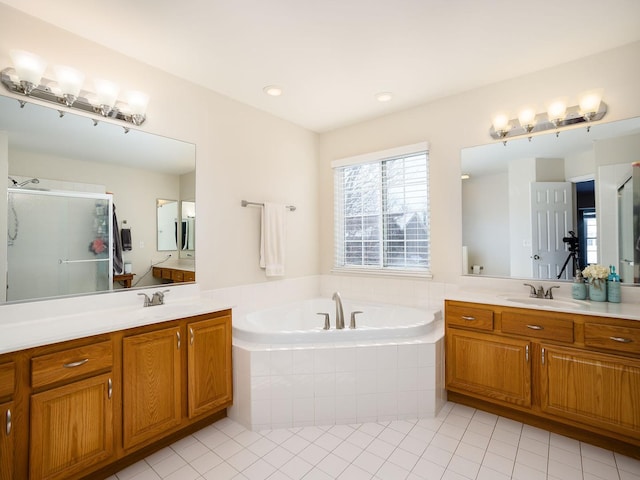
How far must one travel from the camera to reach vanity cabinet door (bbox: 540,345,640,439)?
180 centimetres

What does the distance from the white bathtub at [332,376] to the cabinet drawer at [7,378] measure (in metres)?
1.15

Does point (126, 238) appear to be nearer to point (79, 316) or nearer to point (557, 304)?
point (79, 316)

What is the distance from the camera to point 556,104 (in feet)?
7.63

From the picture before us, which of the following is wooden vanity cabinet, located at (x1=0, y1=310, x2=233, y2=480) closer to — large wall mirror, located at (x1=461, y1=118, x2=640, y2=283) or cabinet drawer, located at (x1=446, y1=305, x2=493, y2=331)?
cabinet drawer, located at (x1=446, y1=305, x2=493, y2=331)

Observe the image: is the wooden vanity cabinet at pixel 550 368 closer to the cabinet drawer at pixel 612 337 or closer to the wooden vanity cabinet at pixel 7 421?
the cabinet drawer at pixel 612 337

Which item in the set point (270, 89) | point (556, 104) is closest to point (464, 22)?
point (556, 104)

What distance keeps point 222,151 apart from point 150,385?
1860 mm

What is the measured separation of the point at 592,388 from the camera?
191 cm

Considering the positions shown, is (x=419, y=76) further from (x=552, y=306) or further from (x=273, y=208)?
(x=552, y=306)

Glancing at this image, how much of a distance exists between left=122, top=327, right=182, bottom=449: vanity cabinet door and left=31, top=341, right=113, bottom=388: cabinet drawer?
10cm

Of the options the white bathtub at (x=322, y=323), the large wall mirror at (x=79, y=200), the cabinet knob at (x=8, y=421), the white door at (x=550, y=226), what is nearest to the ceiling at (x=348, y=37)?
the large wall mirror at (x=79, y=200)

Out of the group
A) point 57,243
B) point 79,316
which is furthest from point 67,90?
point 79,316

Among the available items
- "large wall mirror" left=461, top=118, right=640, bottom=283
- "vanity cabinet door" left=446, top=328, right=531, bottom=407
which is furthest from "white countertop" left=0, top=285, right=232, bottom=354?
"large wall mirror" left=461, top=118, right=640, bottom=283

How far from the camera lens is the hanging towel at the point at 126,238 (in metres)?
2.17
